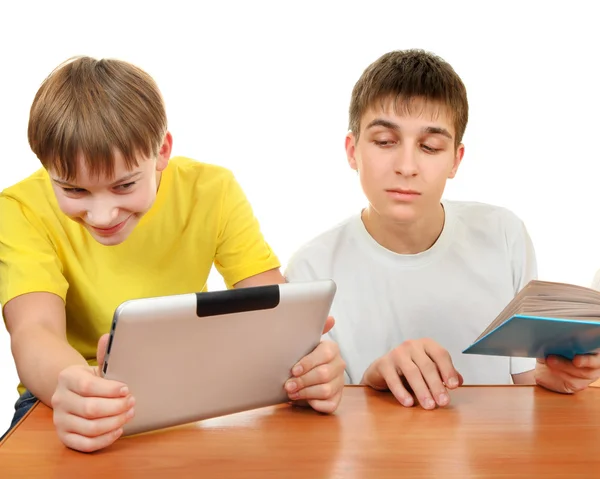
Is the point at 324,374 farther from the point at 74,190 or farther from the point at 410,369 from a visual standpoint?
the point at 74,190

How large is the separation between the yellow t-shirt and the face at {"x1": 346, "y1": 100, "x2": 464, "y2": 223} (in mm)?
242

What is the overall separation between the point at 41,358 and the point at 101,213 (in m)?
0.23

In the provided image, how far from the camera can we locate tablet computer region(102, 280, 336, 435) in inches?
37.9

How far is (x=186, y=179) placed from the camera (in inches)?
62.7

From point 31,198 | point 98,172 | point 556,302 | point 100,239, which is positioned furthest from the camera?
point 31,198

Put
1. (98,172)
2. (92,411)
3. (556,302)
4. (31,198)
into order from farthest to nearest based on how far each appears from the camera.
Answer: (31,198) < (98,172) < (556,302) < (92,411)

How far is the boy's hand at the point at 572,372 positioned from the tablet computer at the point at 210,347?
1.25 ft

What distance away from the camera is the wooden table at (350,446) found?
36.6 inches

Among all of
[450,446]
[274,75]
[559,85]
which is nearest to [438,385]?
[450,446]

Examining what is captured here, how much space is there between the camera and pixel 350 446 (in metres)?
1.00

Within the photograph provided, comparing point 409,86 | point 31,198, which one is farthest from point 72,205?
point 409,86

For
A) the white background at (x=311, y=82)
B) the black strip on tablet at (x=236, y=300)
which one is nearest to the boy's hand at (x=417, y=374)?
the black strip on tablet at (x=236, y=300)

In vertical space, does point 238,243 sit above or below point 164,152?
below

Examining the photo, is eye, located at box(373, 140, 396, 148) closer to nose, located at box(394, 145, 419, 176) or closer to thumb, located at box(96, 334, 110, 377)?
nose, located at box(394, 145, 419, 176)
